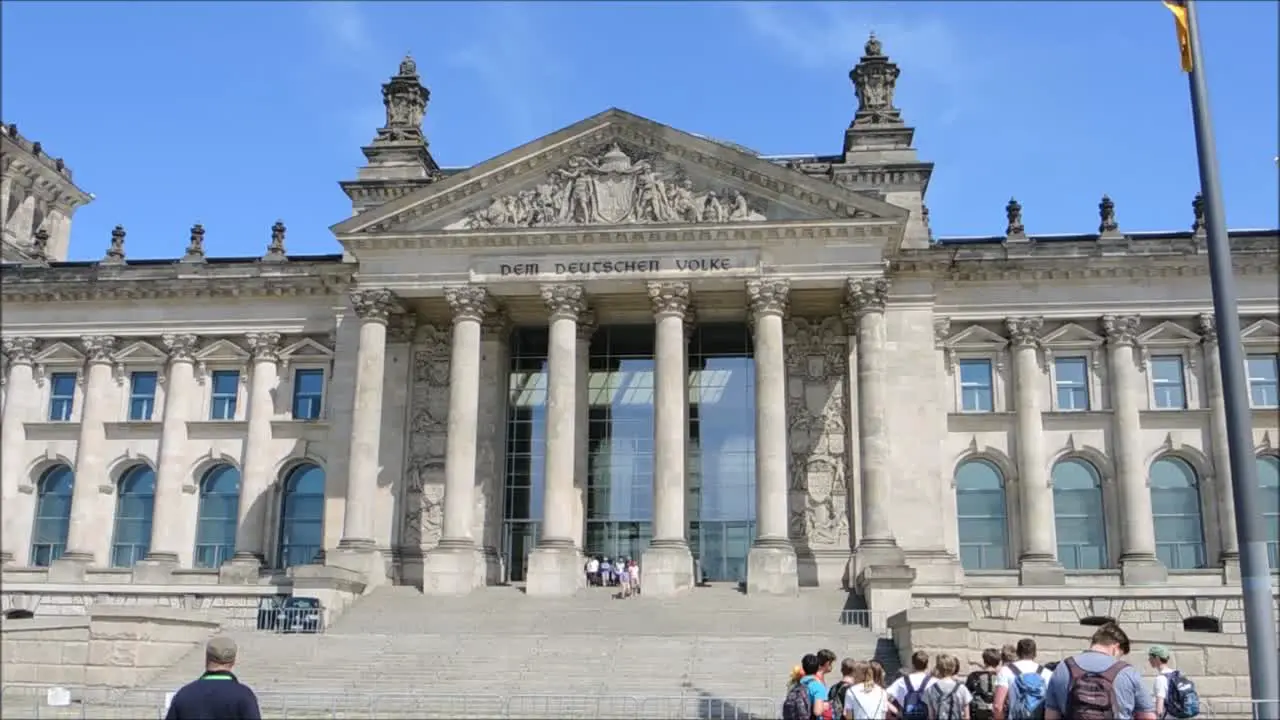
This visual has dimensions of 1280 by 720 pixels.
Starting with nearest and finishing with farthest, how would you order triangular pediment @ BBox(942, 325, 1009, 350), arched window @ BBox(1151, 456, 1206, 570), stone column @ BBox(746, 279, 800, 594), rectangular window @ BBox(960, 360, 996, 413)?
stone column @ BBox(746, 279, 800, 594) < arched window @ BBox(1151, 456, 1206, 570) < triangular pediment @ BBox(942, 325, 1009, 350) < rectangular window @ BBox(960, 360, 996, 413)

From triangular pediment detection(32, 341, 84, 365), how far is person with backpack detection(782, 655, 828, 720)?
42851 millimetres

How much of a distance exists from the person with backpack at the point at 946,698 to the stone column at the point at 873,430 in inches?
903

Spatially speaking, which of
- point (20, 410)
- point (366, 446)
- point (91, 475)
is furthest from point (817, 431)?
point (20, 410)

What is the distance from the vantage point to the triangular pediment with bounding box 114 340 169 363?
50.5m

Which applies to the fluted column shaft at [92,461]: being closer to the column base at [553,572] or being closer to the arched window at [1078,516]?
the column base at [553,572]

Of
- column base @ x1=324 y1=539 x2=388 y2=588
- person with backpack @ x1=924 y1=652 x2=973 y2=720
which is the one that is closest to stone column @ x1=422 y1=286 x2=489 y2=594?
column base @ x1=324 y1=539 x2=388 y2=588

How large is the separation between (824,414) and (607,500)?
8.48m

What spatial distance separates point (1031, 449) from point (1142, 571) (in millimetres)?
5505

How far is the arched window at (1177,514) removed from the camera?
146 feet

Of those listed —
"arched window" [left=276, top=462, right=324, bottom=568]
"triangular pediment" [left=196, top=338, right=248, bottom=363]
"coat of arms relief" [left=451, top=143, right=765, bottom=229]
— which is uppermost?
"coat of arms relief" [left=451, top=143, right=765, bottom=229]

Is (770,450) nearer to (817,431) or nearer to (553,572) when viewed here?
(817,431)

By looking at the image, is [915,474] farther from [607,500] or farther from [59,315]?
[59,315]

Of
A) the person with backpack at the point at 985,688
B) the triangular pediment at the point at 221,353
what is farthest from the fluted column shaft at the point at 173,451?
the person with backpack at the point at 985,688

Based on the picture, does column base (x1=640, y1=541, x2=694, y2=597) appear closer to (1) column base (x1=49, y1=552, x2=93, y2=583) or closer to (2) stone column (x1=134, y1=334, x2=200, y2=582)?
(2) stone column (x1=134, y1=334, x2=200, y2=582)
